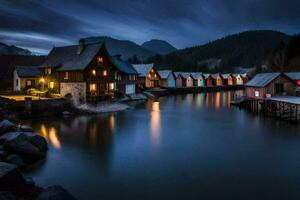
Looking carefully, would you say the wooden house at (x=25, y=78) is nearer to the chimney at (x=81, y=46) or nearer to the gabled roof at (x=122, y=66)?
the chimney at (x=81, y=46)

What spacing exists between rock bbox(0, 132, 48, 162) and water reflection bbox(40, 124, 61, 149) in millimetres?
3452

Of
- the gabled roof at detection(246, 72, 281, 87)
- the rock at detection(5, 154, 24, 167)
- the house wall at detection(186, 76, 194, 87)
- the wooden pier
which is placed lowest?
the rock at detection(5, 154, 24, 167)

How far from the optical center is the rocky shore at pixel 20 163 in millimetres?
12547

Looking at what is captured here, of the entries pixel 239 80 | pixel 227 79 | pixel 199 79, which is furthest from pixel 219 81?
pixel 239 80

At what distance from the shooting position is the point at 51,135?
98.2ft

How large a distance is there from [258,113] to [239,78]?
291 ft

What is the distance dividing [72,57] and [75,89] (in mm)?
7945

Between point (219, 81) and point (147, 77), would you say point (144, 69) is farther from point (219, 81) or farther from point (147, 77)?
point (219, 81)

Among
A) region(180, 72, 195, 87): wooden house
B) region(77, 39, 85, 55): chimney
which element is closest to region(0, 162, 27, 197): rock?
region(77, 39, 85, 55): chimney

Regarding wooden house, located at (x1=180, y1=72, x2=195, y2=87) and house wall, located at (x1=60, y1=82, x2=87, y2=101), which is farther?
wooden house, located at (x1=180, y1=72, x2=195, y2=87)

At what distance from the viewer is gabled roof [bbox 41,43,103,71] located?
1993 inches

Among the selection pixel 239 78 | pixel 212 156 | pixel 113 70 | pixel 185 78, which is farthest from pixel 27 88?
pixel 239 78

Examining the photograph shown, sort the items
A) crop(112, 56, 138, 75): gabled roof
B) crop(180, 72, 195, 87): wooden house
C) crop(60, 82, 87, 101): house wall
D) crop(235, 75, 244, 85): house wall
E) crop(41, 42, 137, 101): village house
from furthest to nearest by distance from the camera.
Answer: crop(235, 75, 244, 85): house wall, crop(180, 72, 195, 87): wooden house, crop(112, 56, 138, 75): gabled roof, crop(41, 42, 137, 101): village house, crop(60, 82, 87, 101): house wall

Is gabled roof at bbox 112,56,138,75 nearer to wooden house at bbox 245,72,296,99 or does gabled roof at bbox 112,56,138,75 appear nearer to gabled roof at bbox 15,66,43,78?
gabled roof at bbox 15,66,43,78
